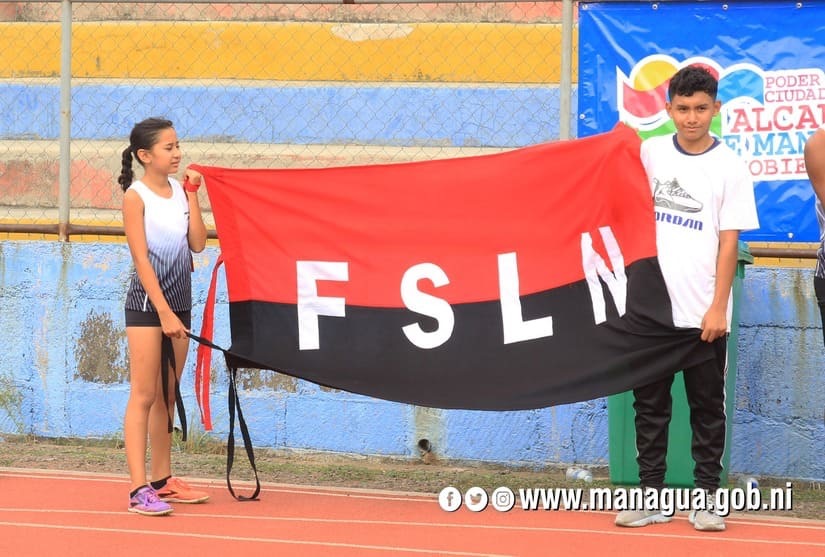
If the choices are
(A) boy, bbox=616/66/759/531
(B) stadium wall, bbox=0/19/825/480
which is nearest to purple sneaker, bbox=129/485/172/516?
(B) stadium wall, bbox=0/19/825/480

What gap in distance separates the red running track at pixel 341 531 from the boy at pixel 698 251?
0.26m

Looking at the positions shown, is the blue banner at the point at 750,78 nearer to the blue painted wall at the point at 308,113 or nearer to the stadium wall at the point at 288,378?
the stadium wall at the point at 288,378

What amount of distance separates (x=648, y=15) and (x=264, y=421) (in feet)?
11.0

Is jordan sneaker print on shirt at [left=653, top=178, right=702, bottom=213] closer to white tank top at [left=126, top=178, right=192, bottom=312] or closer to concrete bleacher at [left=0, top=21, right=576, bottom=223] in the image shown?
white tank top at [left=126, top=178, right=192, bottom=312]

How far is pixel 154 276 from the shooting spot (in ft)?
20.8

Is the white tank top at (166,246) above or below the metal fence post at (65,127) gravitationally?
below

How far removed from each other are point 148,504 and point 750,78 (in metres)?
4.00

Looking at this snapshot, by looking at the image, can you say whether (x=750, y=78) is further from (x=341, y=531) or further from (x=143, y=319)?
(x=143, y=319)

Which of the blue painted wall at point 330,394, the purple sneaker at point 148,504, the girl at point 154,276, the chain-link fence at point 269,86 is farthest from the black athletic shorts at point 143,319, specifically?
the chain-link fence at point 269,86

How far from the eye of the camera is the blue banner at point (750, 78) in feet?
24.3

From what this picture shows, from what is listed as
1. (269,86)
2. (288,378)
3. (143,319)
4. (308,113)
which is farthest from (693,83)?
(269,86)

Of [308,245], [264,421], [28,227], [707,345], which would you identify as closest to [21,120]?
[28,227]

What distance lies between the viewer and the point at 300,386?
26.8 feet

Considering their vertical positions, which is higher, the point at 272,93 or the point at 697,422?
the point at 272,93
